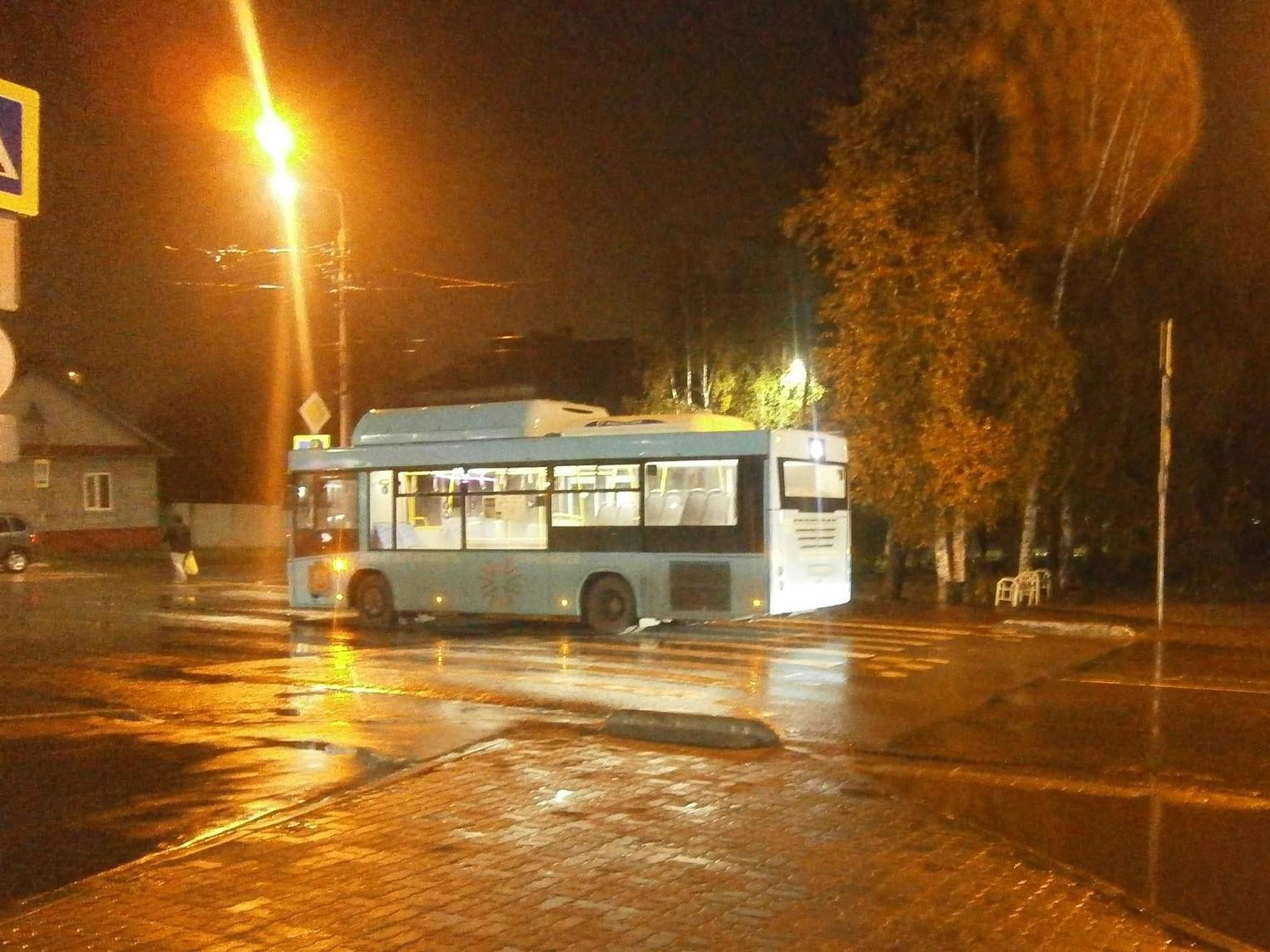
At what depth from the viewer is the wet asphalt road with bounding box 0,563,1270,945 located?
8.16 meters

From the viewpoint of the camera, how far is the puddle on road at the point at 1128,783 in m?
7.40

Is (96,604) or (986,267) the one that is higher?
(986,267)

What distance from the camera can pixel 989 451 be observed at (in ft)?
74.0

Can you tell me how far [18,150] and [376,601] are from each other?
1410cm

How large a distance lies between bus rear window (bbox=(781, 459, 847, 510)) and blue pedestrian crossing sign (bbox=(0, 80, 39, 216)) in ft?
37.5

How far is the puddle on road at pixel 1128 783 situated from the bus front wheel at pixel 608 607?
6392mm

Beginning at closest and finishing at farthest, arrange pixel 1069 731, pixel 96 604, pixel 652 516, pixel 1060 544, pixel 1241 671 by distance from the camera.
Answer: pixel 1069 731
pixel 1241 671
pixel 652 516
pixel 96 604
pixel 1060 544

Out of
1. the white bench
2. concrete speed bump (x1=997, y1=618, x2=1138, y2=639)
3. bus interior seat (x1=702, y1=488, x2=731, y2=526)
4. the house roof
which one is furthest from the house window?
concrete speed bump (x1=997, y1=618, x2=1138, y2=639)

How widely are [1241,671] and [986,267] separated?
29.2ft

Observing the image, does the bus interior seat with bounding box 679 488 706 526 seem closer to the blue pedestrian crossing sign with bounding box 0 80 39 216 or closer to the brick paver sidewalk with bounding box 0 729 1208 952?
the brick paver sidewalk with bounding box 0 729 1208 952

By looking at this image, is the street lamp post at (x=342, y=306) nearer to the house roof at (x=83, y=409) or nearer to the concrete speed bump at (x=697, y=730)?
the concrete speed bump at (x=697, y=730)

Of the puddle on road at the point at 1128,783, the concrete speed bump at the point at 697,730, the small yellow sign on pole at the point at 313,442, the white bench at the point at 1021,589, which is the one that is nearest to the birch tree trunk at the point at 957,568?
the white bench at the point at 1021,589

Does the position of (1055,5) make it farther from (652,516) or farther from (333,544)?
(333,544)

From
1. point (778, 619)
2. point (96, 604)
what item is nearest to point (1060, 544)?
point (778, 619)
